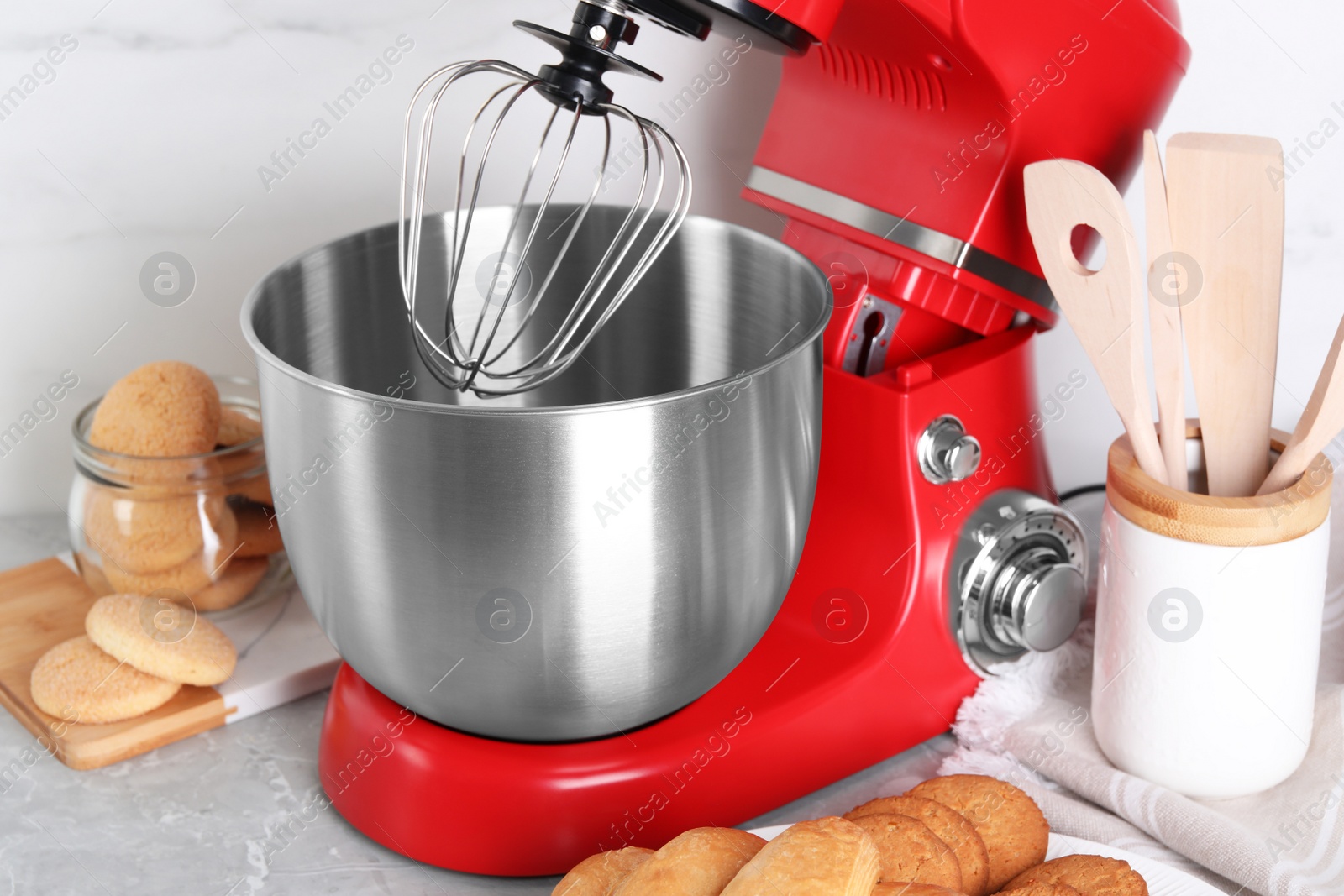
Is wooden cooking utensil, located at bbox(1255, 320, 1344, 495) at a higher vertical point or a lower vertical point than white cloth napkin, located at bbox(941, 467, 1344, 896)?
higher

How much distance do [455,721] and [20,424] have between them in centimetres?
48

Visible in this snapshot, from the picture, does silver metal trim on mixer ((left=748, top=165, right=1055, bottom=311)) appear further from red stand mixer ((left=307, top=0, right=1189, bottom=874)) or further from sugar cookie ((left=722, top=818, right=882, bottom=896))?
sugar cookie ((left=722, top=818, right=882, bottom=896))

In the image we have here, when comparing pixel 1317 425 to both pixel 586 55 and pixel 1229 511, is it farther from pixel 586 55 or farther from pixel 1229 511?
pixel 586 55

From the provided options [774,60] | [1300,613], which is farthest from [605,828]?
[774,60]

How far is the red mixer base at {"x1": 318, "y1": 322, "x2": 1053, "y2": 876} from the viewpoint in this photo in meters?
0.50

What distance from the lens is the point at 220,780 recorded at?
0.58 meters

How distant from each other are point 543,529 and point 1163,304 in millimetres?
298

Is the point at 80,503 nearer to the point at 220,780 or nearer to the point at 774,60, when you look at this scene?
the point at 220,780

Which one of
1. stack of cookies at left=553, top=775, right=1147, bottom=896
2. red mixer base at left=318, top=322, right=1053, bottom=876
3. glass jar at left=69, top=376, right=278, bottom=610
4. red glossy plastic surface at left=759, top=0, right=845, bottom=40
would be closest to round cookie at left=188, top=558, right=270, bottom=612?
glass jar at left=69, top=376, right=278, bottom=610

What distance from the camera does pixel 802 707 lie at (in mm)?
548

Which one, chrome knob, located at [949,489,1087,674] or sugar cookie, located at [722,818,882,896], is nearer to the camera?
sugar cookie, located at [722,818,882,896]

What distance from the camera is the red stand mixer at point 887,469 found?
51cm

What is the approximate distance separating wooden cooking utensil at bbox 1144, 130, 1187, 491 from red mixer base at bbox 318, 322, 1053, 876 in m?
0.08

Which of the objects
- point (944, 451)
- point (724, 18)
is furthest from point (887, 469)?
point (724, 18)
